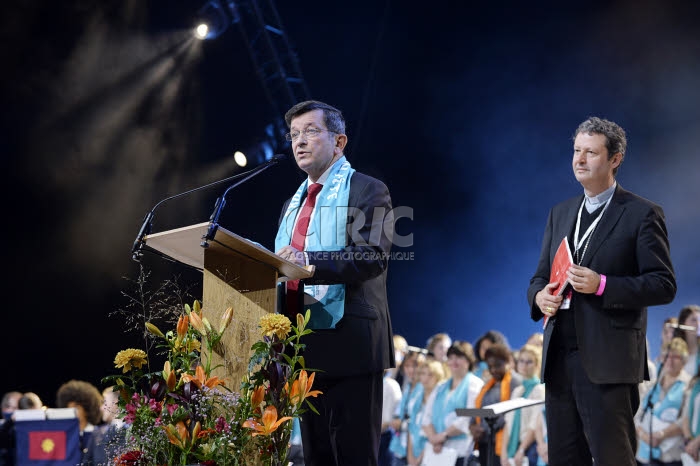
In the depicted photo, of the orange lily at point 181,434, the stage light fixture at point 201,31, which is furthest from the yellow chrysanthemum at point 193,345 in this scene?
the stage light fixture at point 201,31

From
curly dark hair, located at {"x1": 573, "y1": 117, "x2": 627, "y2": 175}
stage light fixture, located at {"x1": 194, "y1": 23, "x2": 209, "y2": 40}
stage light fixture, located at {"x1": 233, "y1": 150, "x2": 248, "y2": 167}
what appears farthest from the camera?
stage light fixture, located at {"x1": 194, "y1": 23, "x2": 209, "y2": 40}

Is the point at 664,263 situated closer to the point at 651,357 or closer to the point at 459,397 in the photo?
the point at 459,397

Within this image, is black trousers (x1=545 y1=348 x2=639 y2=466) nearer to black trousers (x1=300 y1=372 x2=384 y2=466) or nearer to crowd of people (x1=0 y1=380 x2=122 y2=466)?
black trousers (x1=300 y1=372 x2=384 y2=466)

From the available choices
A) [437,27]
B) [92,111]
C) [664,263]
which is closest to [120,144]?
[92,111]

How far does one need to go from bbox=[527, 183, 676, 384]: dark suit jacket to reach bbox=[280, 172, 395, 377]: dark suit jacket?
1.99 feet

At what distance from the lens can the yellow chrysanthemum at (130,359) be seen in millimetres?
2352

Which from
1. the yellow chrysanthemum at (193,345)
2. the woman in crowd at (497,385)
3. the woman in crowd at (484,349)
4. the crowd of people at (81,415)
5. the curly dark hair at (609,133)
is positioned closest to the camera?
the yellow chrysanthemum at (193,345)

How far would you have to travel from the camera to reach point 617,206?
269 centimetres

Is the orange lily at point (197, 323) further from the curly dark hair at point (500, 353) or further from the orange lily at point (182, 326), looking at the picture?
the curly dark hair at point (500, 353)

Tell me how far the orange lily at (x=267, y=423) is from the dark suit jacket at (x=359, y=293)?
0.39m

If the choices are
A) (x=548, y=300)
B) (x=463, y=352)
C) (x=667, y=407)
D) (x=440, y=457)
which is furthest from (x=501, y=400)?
(x=548, y=300)

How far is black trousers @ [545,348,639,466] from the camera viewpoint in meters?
2.47

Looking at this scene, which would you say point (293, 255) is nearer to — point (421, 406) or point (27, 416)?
point (27, 416)

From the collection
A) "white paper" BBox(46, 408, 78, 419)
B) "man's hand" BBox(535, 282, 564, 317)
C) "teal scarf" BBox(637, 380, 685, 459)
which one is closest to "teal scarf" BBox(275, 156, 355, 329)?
"man's hand" BBox(535, 282, 564, 317)
